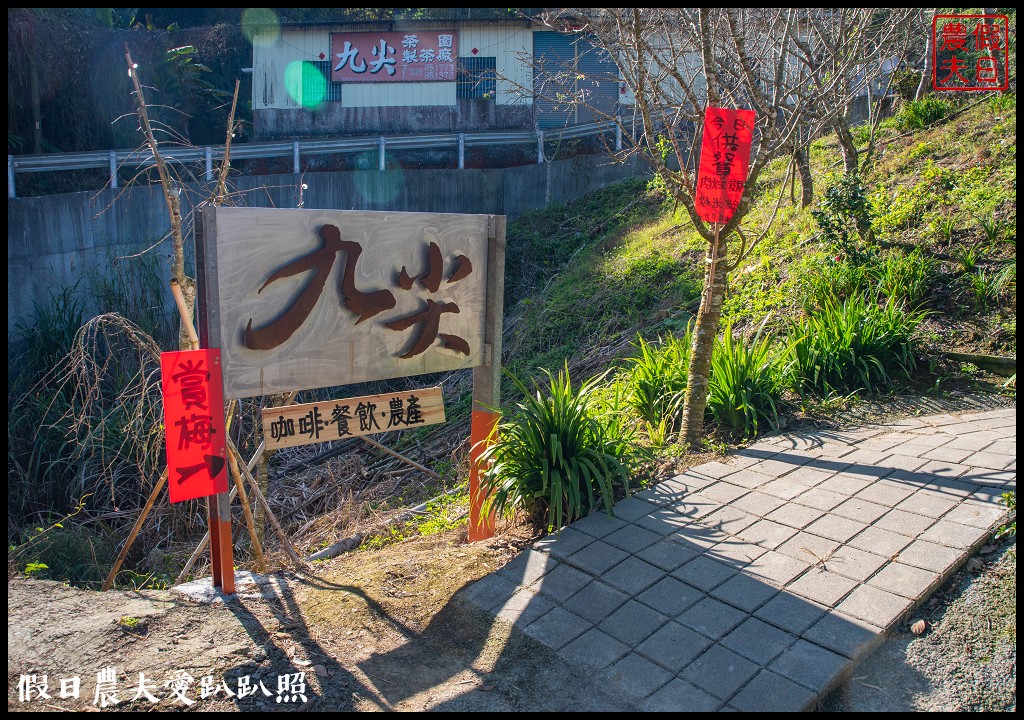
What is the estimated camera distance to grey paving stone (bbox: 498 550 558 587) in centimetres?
399

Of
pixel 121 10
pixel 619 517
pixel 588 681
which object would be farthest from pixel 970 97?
pixel 121 10

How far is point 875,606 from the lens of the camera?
3.46 m

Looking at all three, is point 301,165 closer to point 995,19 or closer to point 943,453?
point 995,19

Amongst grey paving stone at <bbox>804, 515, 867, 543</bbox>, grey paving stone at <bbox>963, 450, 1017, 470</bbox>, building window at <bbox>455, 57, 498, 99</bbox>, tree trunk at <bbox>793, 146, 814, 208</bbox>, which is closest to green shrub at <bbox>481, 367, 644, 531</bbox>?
grey paving stone at <bbox>804, 515, 867, 543</bbox>

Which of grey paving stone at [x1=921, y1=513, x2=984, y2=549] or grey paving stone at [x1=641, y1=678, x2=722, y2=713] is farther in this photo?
grey paving stone at [x1=921, y1=513, x2=984, y2=549]

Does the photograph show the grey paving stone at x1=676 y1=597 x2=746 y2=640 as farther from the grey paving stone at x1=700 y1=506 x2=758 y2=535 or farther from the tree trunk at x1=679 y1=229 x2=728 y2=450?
the tree trunk at x1=679 y1=229 x2=728 y2=450

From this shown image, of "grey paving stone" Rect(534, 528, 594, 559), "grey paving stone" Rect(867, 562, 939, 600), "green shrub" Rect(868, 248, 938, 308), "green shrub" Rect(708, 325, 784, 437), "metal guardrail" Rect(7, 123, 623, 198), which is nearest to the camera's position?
"grey paving stone" Rect(867, 562, 939, 600)

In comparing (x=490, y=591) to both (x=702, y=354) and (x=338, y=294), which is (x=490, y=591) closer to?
(x=338, y=294)

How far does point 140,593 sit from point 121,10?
2114 centimetres

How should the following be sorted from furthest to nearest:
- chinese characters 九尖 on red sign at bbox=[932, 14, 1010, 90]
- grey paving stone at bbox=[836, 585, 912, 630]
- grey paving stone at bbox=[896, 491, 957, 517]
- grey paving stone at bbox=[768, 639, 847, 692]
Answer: chinese characters 九尖 on red sign at bbox=[932, 14, 1010, 90], grey paving stone at bbox=[896, 491, 957, 517], grey paving stone at bbox=[836, 585, 912, 630], grey paving stone at bbox=[768, 639, 847, 692]

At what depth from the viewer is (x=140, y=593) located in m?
3.89

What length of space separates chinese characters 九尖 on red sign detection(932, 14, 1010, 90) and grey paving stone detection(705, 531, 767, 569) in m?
8.54

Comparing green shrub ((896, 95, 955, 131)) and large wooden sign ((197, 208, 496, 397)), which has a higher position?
green shrub ((896, 95, 955, 131))

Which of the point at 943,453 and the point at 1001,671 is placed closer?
the point at 1001,671
